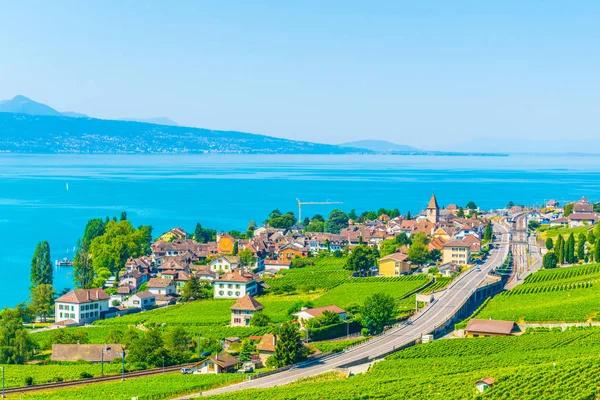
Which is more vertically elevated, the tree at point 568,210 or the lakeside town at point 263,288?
the tree at point 568,210

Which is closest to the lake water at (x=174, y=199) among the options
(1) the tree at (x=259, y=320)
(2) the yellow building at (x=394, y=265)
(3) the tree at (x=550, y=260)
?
(1) the tree at (x=259, y=320)

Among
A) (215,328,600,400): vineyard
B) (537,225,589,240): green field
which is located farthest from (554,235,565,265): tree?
(215,328,600,400): vineyard

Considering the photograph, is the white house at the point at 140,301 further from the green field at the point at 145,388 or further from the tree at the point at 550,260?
the tree at the point at 550,260

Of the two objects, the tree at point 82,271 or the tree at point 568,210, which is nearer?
the tree at point 82,271

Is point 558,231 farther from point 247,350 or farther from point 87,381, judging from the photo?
point 87,381

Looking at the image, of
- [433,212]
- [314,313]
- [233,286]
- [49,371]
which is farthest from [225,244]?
[49,371]

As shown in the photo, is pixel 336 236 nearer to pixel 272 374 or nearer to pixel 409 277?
pixel 409 277
